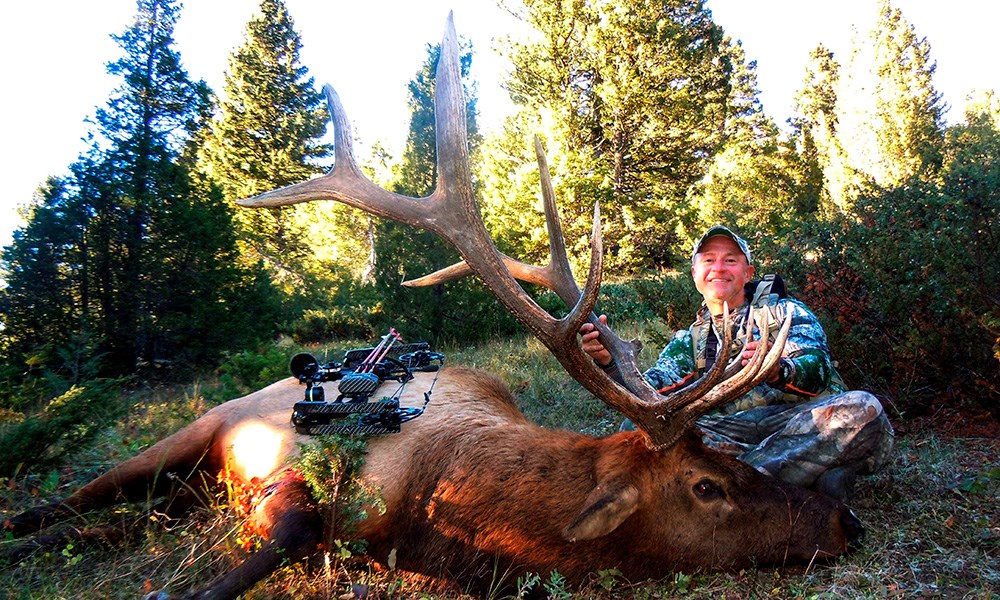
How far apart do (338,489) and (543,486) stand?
0.89 meters

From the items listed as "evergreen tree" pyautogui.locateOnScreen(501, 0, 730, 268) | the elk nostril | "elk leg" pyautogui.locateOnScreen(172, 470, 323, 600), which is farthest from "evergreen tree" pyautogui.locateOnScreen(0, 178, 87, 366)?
"evergreen tree" pyautogui.locateOnScreen(501, 0, 730, 268)

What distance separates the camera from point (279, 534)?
7.63ft

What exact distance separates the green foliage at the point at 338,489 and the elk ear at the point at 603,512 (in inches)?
32.6

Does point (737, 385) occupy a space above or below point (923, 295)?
below

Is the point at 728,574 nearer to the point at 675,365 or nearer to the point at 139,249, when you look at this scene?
the point at 675,365

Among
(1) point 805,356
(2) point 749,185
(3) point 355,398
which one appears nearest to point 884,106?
(2) point 749,185

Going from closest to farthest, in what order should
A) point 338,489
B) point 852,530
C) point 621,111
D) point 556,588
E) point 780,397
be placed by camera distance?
point 556,588 < point 852,530 < point 338,489 < point 780,397 < point 621,111

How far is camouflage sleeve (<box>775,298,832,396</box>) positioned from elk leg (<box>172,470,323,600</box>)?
2.37 meters

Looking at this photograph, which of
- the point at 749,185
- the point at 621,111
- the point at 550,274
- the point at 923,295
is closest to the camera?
the point at 550,274

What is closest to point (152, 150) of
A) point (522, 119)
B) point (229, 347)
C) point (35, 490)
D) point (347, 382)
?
point (229, 347)

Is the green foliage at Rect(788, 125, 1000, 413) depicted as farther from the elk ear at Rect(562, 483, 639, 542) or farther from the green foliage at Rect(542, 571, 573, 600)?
the green foliage at Rect(542, 571, 573, 600)

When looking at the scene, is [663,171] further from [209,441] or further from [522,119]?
[209,441]

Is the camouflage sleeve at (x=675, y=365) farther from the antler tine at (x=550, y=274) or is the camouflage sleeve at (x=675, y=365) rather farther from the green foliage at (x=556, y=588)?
the green foliage at (x=556, y=588)

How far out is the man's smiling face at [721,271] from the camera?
11.2 feet
